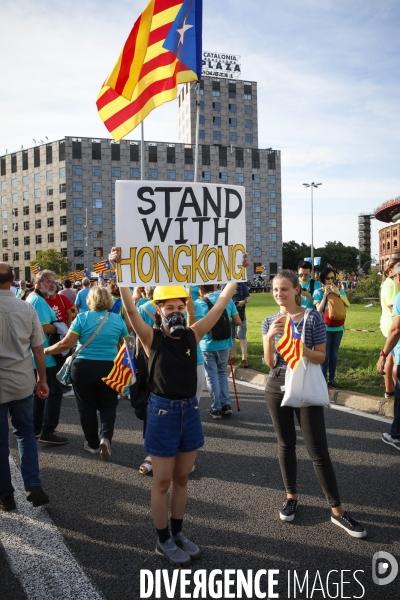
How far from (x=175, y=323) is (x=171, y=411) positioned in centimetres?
60

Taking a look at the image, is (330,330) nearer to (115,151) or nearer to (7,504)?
(7,504)

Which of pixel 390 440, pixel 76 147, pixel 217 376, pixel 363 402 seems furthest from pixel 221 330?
pixel 76 147

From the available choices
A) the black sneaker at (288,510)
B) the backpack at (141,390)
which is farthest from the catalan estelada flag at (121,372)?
the black sneaker at (288,510)

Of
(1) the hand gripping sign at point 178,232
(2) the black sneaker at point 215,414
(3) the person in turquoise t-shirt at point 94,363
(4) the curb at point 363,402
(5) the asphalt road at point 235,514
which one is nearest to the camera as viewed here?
(5) the asphalt road at point 235,514

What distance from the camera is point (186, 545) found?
339 centimetres

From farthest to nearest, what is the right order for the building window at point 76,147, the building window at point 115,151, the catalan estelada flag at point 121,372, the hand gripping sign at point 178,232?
the building window at point 115,151 < the building window at point 76,147 < the catalan estelada flag at point 121,372 < the hand gripping sign at point 178,232

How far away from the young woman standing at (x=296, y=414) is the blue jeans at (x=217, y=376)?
2871 mm

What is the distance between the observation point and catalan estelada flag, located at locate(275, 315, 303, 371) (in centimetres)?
372

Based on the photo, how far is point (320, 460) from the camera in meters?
3.75

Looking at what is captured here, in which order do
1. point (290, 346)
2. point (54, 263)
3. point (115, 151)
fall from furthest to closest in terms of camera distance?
point (115, 151)
point (54, 263)
point (290, 346)

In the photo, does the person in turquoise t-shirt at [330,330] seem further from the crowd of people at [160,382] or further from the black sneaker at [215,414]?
the crowd of people at [160,382]

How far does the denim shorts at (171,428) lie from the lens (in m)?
3.29

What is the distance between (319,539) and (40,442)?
12.0 ft

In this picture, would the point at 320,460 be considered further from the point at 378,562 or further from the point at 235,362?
the point at 235,362
